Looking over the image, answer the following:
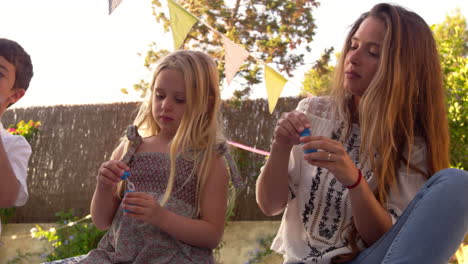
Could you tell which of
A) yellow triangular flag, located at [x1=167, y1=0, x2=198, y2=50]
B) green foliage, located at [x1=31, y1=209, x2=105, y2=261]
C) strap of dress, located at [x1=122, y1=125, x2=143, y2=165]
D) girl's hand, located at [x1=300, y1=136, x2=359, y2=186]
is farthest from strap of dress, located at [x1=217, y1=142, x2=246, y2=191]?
green foliage, located at [x1=31, y1=209, x2=105, y2=261]

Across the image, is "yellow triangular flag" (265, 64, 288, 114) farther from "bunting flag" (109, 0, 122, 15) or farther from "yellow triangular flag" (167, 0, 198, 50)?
"bunting flag" (109, 0, 122, 15)

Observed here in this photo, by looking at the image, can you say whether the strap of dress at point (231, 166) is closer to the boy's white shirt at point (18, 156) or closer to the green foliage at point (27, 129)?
the boy's white shirt at point (18, 156)

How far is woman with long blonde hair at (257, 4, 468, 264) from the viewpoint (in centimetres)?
161

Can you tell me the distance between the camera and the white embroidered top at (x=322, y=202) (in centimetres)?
168

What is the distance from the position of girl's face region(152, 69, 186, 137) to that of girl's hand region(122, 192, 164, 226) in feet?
1.24

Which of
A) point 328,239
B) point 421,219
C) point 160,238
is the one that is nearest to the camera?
point 421,219

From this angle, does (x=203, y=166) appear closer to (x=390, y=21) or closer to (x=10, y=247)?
(x=390, y=21)

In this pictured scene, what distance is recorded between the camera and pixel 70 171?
20.6 feet

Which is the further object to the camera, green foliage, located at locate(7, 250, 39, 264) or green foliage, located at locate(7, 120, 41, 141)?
green foliage, located at locate(7, 120, 41, 141)

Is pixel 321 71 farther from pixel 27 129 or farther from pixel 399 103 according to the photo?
pixel 399 103

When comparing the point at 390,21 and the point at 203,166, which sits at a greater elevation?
the point at 390,21

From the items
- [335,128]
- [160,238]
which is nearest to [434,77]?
[335,128]

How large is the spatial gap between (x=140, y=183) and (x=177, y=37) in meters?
0.81

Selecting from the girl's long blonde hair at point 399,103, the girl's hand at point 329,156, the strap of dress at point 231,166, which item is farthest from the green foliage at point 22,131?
the girl's hand at point 329,156
